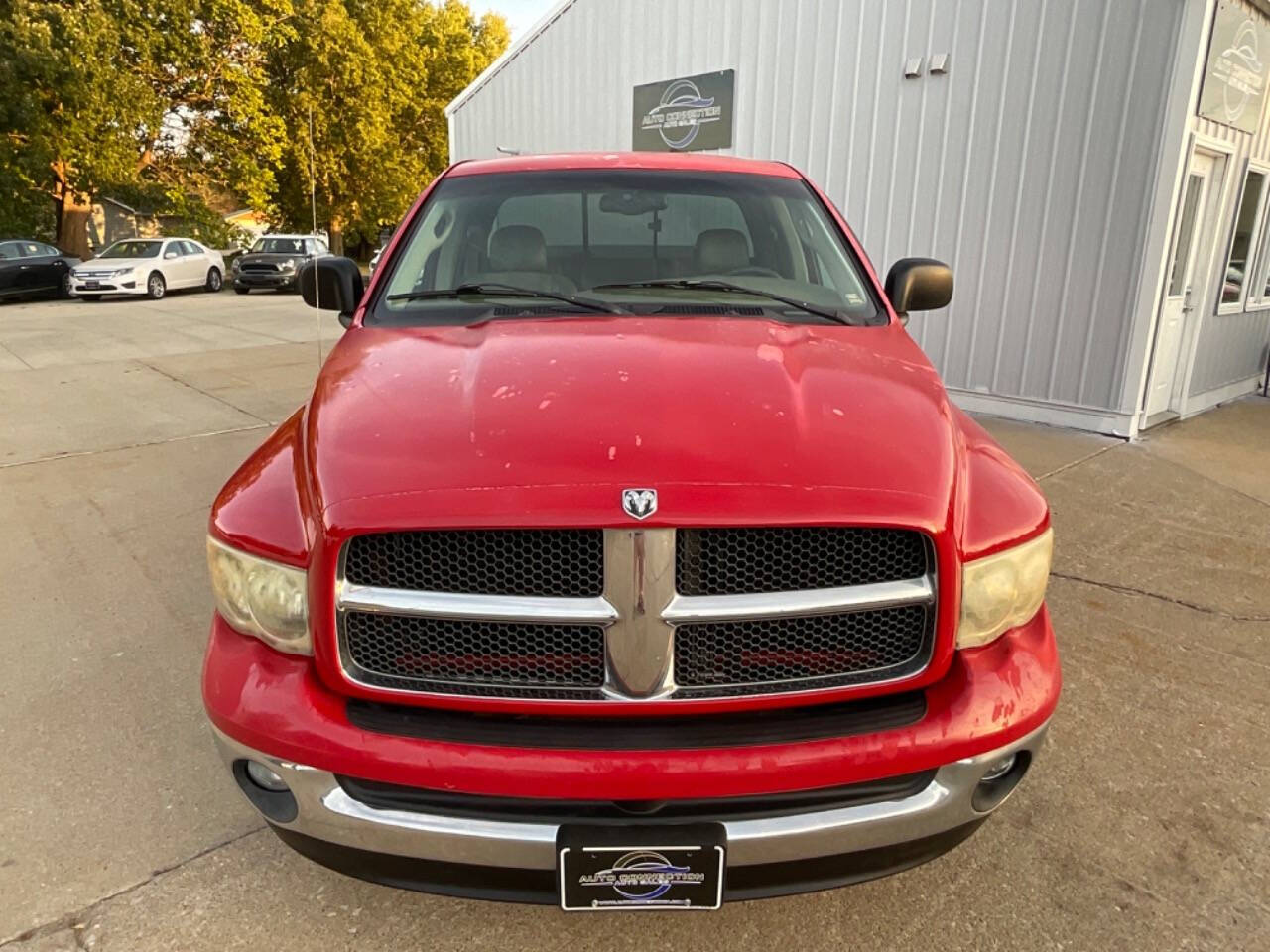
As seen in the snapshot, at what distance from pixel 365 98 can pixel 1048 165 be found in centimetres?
2741

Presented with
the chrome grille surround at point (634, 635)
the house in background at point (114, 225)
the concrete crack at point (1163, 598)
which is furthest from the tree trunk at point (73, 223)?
the chrome grille surround at point (634, 635)

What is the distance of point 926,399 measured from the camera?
2125mm

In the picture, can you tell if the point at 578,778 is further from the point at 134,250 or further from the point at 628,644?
the point at 134,250

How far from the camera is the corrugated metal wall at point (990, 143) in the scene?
22.5 feet

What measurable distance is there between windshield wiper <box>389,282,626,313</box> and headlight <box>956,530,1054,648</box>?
4.16 feet

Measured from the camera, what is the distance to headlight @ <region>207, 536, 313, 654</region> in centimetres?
177

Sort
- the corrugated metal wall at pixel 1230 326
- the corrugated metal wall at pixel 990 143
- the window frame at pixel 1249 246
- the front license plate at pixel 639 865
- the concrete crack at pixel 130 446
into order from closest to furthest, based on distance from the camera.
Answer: the front license plate at pixel 639 865 < the concrete crack at pixel 130 446 < the corrugated metal wall at pixel 990 143 < the corrugated metal wall at pixel 1230 326 < the window frame at pixel 1249 246

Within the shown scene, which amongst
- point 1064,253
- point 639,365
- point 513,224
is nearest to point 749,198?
point 513,224

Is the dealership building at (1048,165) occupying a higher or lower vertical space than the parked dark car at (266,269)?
higher

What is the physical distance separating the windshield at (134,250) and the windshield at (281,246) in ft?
8.83

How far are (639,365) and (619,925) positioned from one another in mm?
1328

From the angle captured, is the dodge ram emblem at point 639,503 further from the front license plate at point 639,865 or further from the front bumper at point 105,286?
the front bumper at point 105,286

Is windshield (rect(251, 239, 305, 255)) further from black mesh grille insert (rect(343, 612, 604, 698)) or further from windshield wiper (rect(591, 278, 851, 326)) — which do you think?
black mesh grille insert (rect(343, 612, 604, 698))

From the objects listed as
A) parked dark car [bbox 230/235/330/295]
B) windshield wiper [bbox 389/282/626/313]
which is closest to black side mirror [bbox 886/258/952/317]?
windshield wiper [bbox 389/282/626/313]
